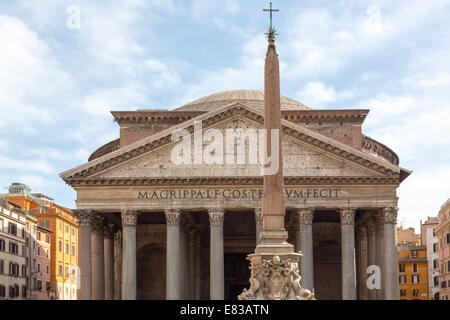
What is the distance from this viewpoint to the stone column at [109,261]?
3772cm

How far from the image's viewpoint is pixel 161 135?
34.5m

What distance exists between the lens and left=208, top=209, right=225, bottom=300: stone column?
33469 mm

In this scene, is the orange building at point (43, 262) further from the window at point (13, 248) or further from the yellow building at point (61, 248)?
the window at point (13, 248)

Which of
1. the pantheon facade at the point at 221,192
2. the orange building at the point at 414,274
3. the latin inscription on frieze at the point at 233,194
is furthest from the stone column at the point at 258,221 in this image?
the orange building at the point at 414,274

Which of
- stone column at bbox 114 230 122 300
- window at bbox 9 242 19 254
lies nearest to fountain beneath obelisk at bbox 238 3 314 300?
stone column at bbox 114 230 122 300

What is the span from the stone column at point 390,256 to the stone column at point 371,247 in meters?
2.39

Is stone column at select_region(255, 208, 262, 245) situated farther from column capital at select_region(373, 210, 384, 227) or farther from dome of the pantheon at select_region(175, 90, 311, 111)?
dome of the pantheon at select_region(175, 90, 311, 111)

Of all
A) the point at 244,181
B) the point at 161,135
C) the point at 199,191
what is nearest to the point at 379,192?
the point at 244,181

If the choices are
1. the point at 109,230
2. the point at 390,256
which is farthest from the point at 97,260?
the point at 390,256

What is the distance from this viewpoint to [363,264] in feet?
130

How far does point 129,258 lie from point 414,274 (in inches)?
1754

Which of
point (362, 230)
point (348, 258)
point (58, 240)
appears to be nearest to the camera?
point (348, 258)

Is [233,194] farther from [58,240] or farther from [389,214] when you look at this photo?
[58,240]
